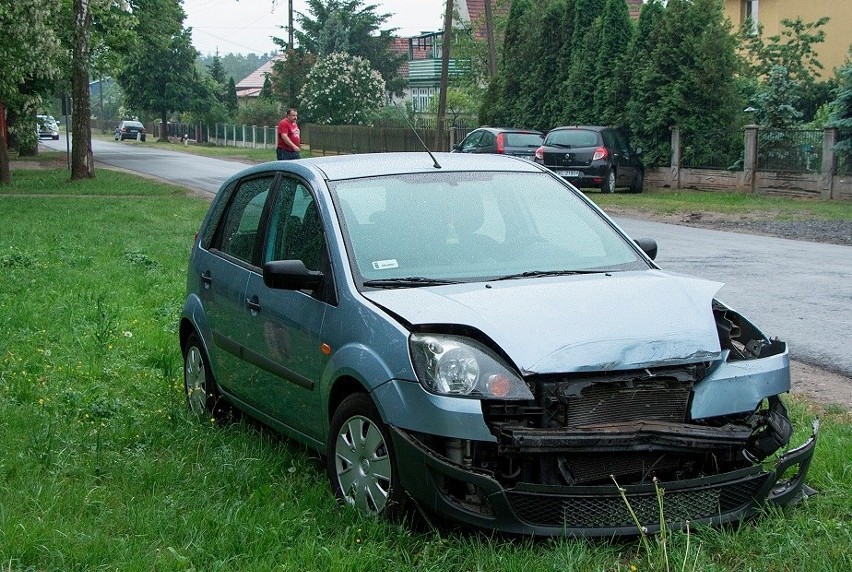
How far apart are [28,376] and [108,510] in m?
3.04

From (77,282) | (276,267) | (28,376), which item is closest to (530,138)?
(77,282)

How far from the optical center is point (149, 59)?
8806cm

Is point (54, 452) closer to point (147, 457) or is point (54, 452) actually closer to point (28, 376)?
point (147, 457)

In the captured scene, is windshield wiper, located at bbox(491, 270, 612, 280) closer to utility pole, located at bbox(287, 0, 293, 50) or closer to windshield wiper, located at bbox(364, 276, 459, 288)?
windshield wiper, located at bbox(364, 276, 459, 288)

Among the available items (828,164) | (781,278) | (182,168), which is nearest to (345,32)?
(182,168)

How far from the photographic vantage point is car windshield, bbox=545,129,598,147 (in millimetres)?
Answer: 27688

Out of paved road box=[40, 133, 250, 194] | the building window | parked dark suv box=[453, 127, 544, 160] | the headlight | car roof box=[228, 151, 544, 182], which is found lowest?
paved road box=[40, 133, 250, 194]

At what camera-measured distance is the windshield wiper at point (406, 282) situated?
5160 mm

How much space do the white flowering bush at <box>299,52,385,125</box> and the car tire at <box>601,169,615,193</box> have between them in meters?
32.4

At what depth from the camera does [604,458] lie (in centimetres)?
444

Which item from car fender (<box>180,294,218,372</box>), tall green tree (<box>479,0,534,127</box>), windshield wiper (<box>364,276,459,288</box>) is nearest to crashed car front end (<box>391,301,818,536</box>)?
windshield wiper (<box>364,276,459,288</box>)

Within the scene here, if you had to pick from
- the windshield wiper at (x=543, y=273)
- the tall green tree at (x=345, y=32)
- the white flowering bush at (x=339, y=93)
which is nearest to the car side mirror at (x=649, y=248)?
the windshield wiper at (x=543, y=273)

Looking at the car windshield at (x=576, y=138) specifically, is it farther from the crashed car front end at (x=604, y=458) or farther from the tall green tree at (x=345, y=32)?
the tall green tree at (x=345, y=32)

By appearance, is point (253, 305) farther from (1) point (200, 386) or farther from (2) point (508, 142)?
(2) point (508, 142)
